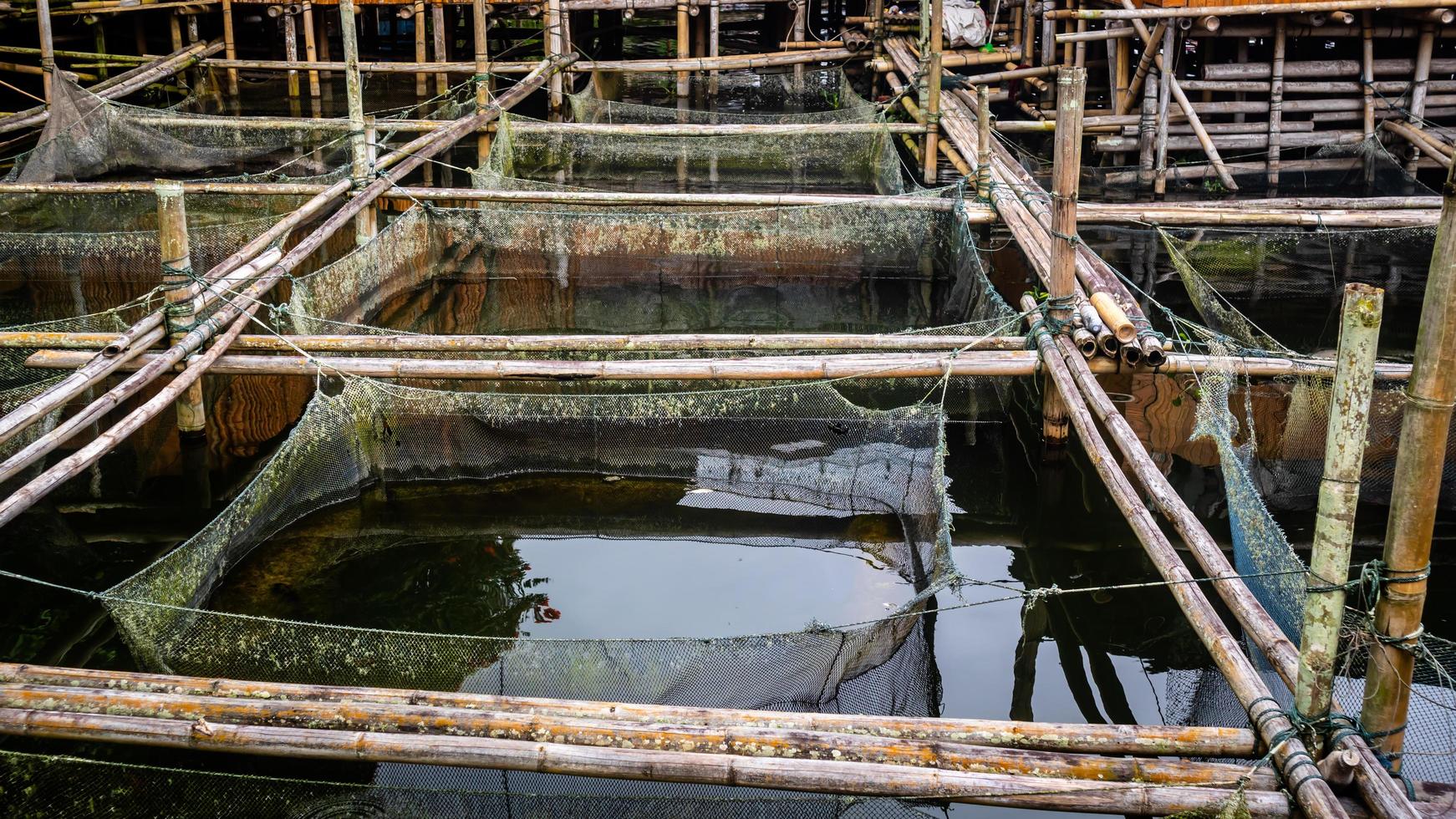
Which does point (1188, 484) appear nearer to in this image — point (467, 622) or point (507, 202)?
point (467, 622)

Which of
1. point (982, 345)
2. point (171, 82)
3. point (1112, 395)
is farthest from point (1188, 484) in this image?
point (171, 82)

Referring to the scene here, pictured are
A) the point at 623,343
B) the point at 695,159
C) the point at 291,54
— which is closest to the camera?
the point at 623,343

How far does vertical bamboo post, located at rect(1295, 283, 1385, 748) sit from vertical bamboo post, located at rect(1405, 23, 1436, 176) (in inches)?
374

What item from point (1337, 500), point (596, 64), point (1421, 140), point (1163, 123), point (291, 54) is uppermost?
point (291, 54)

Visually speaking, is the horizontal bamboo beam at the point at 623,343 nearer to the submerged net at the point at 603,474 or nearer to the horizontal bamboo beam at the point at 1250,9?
the submerged net at the point at 603,474

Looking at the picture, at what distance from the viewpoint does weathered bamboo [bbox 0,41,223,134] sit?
36.0ft

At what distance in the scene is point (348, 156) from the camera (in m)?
11.7

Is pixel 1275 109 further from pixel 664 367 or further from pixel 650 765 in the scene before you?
pixel 650 765

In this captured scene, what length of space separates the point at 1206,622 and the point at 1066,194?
9.19 ft

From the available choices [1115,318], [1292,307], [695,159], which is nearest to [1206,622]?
[1115,318]

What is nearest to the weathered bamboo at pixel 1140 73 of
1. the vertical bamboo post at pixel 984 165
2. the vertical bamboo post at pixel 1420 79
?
the vertical bamboo post at pixel 1420 79

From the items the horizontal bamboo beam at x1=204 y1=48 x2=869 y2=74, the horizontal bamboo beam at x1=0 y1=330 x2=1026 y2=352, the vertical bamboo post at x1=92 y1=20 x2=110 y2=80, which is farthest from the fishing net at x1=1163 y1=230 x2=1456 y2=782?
the vertical bamboo post at x1=92 y1=20 x2=110 y2=80

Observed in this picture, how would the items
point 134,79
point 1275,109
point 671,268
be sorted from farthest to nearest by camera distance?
point 134,79 < point 1275,109 < point 671,268

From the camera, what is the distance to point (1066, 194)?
6.30 m
